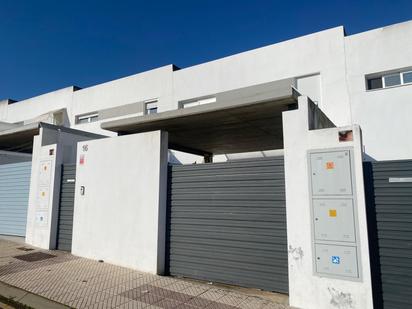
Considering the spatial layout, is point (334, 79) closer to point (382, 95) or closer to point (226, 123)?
point (382, 95)

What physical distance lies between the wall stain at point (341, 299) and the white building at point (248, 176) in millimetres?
26

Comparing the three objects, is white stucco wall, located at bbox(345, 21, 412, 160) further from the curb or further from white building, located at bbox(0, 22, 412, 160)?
the curb

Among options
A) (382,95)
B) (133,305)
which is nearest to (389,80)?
(382,95)

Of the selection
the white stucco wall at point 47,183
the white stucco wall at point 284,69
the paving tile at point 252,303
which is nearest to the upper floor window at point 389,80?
the white stucco wall at point 284,69

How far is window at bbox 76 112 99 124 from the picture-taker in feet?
57.2

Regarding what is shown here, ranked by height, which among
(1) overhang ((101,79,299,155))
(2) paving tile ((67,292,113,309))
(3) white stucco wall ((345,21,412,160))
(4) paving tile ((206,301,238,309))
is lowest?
(4) paving tile ((206,301,238,309))

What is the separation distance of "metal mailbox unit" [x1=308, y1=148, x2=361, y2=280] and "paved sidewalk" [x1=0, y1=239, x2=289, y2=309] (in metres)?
1.05

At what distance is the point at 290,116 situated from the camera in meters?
5.18

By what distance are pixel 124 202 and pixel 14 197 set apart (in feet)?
17.8

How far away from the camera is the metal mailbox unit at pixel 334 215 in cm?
440

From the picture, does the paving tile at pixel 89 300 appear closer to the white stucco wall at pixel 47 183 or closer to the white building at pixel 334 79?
the white stucco wall at pixel 47 183

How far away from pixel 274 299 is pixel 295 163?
2247 millimetres

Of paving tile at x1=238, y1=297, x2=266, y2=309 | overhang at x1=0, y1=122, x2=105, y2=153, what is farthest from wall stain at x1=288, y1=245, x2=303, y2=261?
overhang at x1=0, y1=122, x2=105, y2=153

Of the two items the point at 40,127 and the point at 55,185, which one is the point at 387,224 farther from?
the point at 40,127
